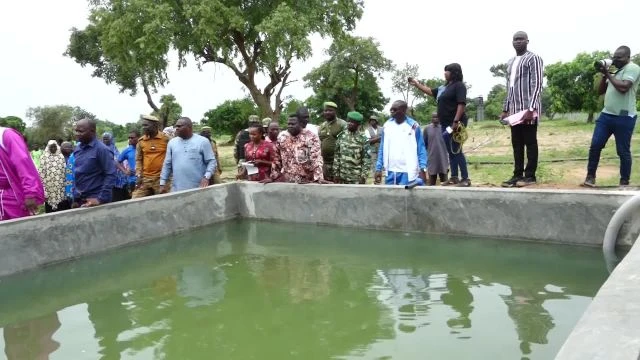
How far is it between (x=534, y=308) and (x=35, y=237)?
188 inches

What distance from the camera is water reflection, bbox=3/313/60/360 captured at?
3.77 metres

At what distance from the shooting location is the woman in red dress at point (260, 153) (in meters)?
7.83

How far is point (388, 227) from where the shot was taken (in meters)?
6.61

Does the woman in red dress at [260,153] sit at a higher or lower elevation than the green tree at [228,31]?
lower

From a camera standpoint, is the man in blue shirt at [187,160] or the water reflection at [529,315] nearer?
the water reflection at [529,315]

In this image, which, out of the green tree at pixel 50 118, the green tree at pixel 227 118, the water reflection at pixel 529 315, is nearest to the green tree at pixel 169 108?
the green tree at pixel 227 118

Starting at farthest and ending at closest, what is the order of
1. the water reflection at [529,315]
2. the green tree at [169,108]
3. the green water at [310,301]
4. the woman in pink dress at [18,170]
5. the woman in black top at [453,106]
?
the green tree at [169,108] < the woman in black top at [453,106] < the woman in pink dress at [18,170] < the green water at [310,301] < the water reflection at [529,315]

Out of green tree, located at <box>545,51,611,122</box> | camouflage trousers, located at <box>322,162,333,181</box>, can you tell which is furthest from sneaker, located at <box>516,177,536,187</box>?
green tree, located at <box>545,51,611,122</box>

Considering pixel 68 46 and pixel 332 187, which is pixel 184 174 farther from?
pixel 68 46

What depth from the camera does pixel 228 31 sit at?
19.2m

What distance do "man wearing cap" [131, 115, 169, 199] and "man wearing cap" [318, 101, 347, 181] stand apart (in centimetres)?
217

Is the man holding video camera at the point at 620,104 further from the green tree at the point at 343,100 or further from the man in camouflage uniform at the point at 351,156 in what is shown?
the green tree at the point at 343,100

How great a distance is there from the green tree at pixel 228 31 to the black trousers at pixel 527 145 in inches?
A: 471

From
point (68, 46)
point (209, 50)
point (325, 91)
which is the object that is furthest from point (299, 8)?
point (325, 91)
